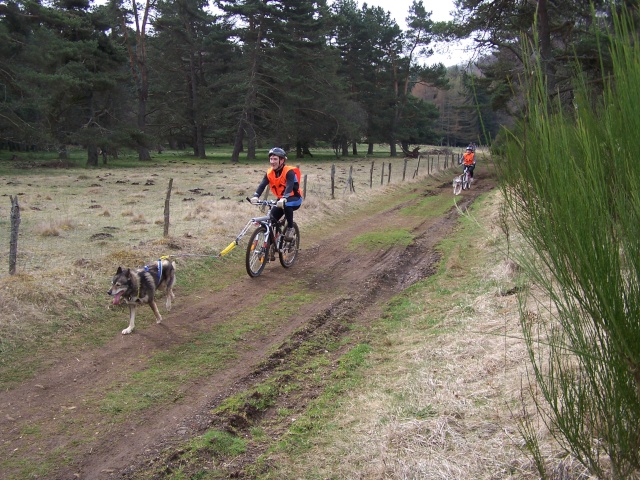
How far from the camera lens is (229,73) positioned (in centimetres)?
4478

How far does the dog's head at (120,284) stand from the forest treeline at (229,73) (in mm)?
15688

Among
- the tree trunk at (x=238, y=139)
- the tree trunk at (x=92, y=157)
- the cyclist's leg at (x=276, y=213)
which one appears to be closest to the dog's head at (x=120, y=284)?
the cyclist's leg at (x=276, y=213)

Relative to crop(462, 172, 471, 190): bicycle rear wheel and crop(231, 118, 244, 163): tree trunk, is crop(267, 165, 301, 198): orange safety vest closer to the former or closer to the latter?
crop(462, 172, 471, 190): bicycle rear wheel

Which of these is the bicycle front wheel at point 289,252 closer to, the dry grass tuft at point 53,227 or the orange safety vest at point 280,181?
the orange safety vest at point 280,181

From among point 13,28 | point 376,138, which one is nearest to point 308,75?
point 376,138

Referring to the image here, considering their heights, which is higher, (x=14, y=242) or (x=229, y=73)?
(x=229, y=73)

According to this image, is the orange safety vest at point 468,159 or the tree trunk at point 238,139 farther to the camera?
the tree trunk at point 238,139

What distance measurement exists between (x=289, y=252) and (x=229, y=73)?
38.6 meters

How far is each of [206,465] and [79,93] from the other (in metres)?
36.4

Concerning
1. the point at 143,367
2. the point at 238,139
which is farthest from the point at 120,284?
the point at 238,139

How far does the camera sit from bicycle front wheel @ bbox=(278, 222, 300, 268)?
31.5 ft

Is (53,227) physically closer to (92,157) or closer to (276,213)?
(276,213)

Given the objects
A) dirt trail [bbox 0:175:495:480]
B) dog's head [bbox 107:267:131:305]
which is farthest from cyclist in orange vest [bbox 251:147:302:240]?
dog's head [bbox 107:267:131:305]

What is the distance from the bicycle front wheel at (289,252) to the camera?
9.61 m
